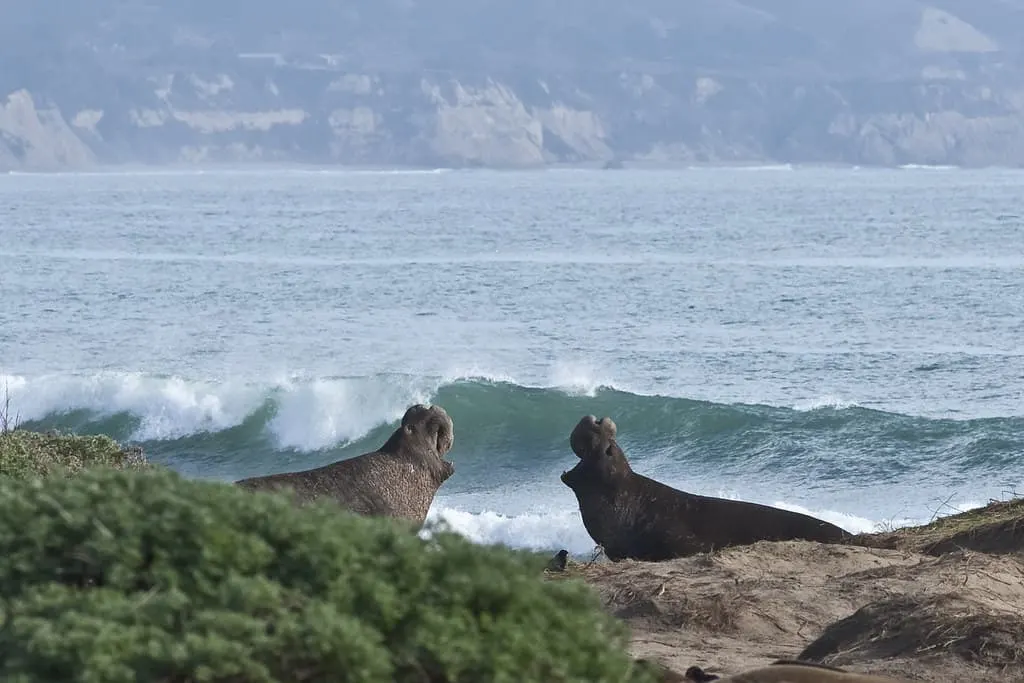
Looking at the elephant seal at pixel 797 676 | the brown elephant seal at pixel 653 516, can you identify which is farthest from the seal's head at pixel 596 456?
the elephant seal at pixel 797 676

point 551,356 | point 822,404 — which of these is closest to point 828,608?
point 822,404

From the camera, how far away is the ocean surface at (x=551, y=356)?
894 inches

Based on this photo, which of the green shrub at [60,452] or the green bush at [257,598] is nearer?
the green bush at [257,598]

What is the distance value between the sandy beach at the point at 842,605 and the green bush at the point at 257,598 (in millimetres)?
2954

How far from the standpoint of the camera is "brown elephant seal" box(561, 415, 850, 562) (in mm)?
11867

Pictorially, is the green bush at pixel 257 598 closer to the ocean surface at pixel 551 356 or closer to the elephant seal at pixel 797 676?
the elephant seal at pixel 797 676

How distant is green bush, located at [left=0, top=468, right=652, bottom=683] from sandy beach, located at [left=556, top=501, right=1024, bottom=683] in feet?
9.69

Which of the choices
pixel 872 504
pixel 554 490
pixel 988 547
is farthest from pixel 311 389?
pixel 988 547

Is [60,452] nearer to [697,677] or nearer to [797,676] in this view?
[697,677]

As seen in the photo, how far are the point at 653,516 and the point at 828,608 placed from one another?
3.64 m

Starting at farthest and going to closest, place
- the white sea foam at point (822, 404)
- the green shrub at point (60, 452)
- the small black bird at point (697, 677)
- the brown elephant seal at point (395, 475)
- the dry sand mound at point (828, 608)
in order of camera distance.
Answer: the white sea foam at point (822, 404) → the brown elephant seal at point (395, 475) → the green shrub at point (60, 452) → the dry sand mound at point (828, 608) → the small black bird at point (697, 677)

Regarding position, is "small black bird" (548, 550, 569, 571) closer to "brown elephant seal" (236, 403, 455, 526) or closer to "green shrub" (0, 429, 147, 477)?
"brown elephant seal" (236, 403, 455, 526)

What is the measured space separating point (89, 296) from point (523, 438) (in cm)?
1984

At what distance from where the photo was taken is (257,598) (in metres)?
3.48
